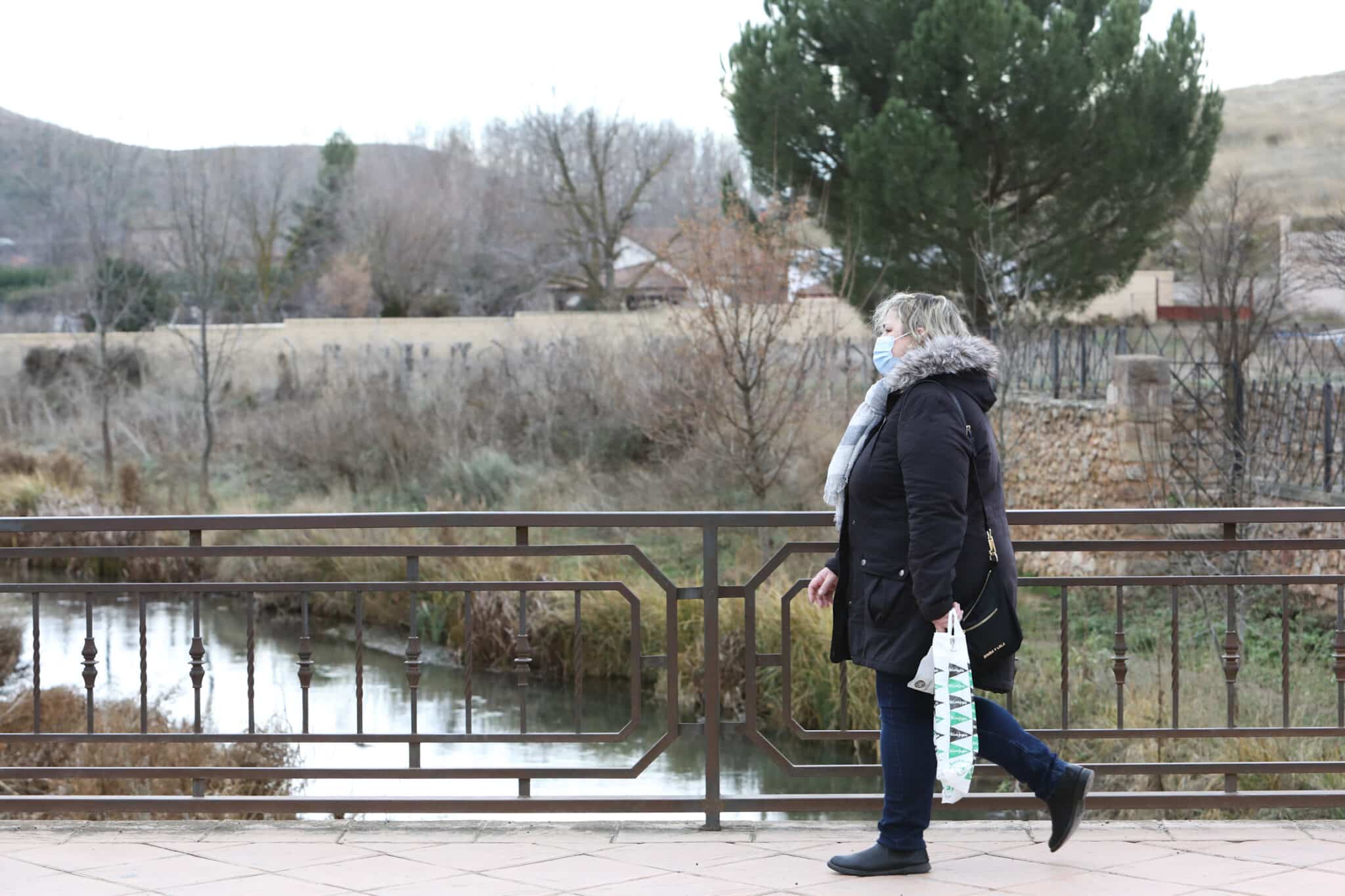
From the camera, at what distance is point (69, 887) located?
13.3 feet

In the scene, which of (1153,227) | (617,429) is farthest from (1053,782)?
(1153,227)

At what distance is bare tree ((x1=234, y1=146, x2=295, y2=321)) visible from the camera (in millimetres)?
43094

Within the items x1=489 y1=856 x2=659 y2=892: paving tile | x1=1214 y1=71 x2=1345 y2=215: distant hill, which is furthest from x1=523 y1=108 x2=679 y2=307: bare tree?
x1=489 y1=856 x2=659 y2=892: paving tile

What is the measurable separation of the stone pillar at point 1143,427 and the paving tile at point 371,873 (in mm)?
10565

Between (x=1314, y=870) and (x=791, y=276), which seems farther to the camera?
(x=791, y=276)

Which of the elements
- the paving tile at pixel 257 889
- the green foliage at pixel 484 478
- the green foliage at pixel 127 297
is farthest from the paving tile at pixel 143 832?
the green foliage at pixel 127 297

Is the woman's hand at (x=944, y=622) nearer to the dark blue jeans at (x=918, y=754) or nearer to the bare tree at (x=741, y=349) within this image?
the dark blue jeans at (x=918, y=754)

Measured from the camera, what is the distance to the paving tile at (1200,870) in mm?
4051

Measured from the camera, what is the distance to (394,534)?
1456 cm

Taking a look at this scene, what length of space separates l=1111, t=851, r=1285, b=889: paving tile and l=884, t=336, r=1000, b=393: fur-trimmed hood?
157 centimetres

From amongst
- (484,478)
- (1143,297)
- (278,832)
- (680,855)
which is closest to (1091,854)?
(680,855)

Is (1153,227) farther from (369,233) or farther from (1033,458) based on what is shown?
(369,233)

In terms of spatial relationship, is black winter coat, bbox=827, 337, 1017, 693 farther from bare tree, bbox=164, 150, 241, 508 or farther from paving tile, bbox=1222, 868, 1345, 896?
bare tree, bbox=164, 150, 241, 508

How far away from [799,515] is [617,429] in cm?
1571
